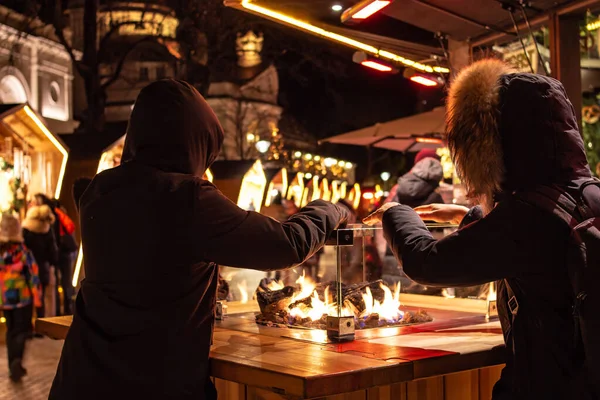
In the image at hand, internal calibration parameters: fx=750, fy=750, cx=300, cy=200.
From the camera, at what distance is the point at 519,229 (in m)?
2.27

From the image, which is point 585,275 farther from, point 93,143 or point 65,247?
point 65,247

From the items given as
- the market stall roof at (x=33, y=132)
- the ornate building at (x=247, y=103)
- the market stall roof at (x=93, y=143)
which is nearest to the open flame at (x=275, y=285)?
the market stall roof at (x=93, y=143)

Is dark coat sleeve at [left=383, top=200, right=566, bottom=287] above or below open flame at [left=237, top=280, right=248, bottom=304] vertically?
above

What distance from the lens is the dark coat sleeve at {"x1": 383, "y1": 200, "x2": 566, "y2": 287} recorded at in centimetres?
227

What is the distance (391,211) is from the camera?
270 centimetres

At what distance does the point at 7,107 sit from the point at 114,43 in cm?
3161

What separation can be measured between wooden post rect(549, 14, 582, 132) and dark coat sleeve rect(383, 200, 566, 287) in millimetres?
4042

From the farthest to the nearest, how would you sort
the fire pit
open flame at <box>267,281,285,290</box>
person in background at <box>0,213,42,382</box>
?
1. person in background at <box>0,213,42,382</box>
2. open flame at <box>267,281,285,290</box>
3. the fire pit

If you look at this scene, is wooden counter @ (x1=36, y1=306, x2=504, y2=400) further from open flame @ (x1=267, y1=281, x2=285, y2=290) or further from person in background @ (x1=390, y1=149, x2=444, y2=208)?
person in background @ (x1=390, y1=149, x2=444, y2=208)

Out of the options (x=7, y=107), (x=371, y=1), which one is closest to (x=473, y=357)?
(x=371, y=1)

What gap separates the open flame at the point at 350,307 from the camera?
3.66 m

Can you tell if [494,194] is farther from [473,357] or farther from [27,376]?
[27,376]

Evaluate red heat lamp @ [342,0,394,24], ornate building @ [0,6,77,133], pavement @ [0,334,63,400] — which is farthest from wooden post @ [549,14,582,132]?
ornate building @ [0,6,77,133]

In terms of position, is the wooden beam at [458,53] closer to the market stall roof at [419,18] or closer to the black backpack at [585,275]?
the market stall roof at [419,18]
